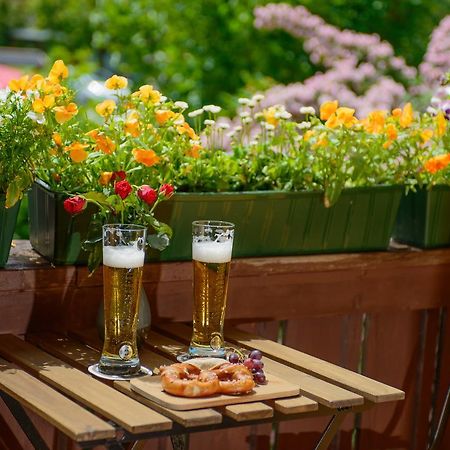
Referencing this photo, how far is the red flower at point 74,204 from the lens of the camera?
87.7 inches

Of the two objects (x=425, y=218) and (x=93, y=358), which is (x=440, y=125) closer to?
(x=425, y=218)

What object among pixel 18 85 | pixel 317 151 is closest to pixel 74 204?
pixel 18 85

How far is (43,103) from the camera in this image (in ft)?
7.55

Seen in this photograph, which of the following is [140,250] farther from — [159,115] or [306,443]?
[306,443]

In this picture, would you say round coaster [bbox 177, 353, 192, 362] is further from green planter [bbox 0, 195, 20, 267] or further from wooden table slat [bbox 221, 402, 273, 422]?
green planter [bbox 0, 195, 20, 267]

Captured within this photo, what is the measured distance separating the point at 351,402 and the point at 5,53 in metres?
12.2

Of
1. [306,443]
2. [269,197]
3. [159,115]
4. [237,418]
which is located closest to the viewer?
[237,418]

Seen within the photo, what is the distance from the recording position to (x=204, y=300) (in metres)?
2.27

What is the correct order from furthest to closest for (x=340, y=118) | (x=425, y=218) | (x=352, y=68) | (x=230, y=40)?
(x=230, y=40), (x=352, y=68), (x=425, y=218), (x=340, y=118)

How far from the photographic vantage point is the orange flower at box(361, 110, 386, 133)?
2.77 meters

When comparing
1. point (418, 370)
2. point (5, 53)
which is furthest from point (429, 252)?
point (5, 53)

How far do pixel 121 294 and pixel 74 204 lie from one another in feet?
0.72

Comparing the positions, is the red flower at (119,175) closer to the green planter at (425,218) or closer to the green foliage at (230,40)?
the green planter at (425,218)

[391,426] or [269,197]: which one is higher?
[269,197]
